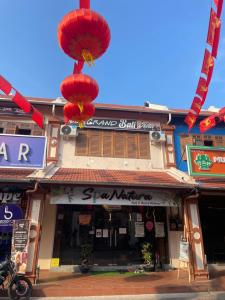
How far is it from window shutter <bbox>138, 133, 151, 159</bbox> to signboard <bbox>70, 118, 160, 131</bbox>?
329mm

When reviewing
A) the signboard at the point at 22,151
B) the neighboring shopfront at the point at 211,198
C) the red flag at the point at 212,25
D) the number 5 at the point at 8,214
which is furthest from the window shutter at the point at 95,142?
the red flag at the point at 212,25

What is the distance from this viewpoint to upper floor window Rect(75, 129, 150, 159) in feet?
35.7

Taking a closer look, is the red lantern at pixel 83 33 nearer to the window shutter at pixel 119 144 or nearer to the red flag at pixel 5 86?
the red flag at pixel 5 86

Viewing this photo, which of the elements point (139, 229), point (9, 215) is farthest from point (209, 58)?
point (9, 215)

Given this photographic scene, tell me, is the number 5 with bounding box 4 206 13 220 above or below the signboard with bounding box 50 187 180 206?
below

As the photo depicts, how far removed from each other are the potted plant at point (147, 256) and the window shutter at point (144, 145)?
3.74 m

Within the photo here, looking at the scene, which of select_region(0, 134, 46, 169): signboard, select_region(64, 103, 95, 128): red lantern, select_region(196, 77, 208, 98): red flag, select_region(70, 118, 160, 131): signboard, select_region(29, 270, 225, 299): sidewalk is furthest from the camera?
→ select_region(70, 118, 160, 131): signboard

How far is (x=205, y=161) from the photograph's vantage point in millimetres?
9680

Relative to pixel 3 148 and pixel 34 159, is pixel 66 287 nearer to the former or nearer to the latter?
pixel 34 159

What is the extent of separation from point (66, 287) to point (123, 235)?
11.9 ft

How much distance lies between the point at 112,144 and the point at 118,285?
19.1ft

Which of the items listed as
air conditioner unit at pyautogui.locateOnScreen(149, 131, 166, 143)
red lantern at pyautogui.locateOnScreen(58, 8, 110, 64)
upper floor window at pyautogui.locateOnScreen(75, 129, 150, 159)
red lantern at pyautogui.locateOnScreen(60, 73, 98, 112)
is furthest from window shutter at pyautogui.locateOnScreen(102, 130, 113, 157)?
red lantern at pyautogui.locateOnScreen(58, 8, 110, 64)

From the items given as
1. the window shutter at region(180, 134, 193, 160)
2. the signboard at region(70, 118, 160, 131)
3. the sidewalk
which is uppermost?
the signboard at region(70, 118, 160, 131)

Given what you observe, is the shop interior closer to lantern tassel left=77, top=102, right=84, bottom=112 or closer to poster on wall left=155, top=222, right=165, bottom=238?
poster on wall left=155, top=222, right=165, bottom=238
